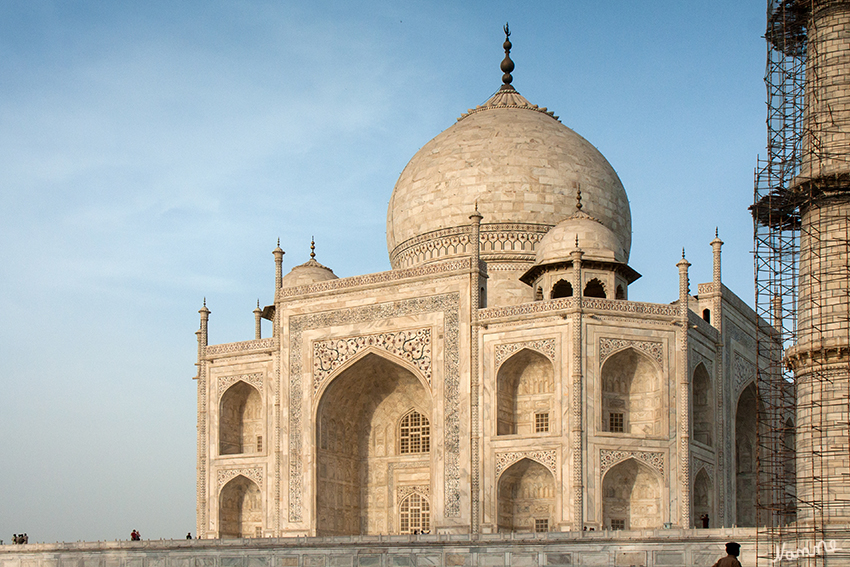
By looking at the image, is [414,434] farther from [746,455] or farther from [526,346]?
[746,455]

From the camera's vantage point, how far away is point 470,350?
77.0ft

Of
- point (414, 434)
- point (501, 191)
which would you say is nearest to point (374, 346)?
point (414, 434)

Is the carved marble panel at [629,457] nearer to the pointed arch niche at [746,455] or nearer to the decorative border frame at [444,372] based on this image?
the decorative border frame at [444,372]

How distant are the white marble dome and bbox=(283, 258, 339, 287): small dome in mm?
1964

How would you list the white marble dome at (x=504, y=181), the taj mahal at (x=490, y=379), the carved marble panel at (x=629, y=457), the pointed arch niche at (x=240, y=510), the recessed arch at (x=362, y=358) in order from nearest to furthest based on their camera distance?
the carved marble panel at (x=629, y=457), the taj mahal at (x=490, y=379), the recessed arch at (x=362, y=358), the pointed arch niche at (x=240, y=510), the white marble dome at (x=504, y=181)

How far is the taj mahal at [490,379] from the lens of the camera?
2244cm

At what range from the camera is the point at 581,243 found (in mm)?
24641

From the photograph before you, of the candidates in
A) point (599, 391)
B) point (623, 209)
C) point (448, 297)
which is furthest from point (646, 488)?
point (623, 209)

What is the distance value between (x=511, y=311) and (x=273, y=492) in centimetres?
690

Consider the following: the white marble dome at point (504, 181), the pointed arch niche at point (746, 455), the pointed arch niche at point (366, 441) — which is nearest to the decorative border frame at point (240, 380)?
the pointed arch niche at point (366, 441)

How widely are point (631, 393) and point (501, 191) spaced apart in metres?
7.22

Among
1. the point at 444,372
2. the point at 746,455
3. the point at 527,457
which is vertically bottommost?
the point at 746,455

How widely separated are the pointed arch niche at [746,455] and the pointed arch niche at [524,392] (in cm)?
578

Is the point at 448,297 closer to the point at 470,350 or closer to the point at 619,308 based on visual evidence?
the point at 470,350
